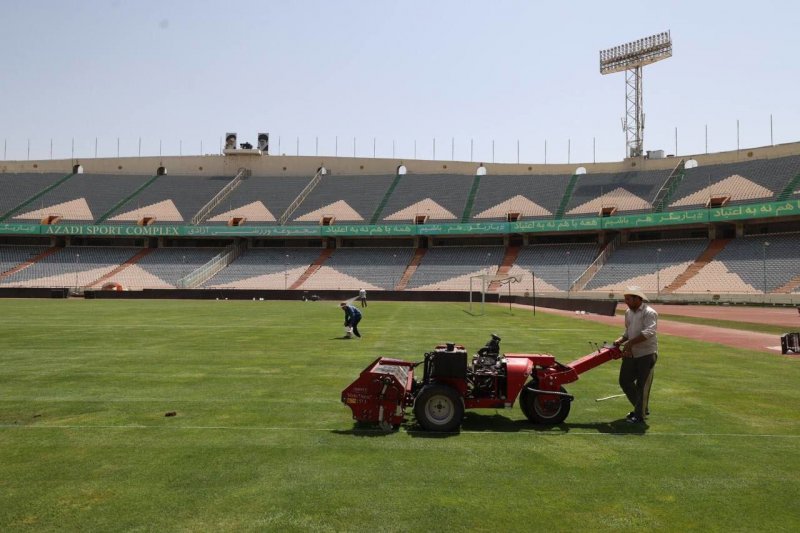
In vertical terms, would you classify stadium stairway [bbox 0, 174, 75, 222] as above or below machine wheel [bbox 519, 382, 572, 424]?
above

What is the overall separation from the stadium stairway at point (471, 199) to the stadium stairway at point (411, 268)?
631 centimetres

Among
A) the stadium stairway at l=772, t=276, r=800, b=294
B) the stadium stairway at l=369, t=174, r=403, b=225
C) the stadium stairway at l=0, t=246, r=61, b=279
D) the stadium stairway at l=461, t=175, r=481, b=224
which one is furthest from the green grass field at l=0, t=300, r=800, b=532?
the stadium stairway at l=0, t=246, r=61, b=279

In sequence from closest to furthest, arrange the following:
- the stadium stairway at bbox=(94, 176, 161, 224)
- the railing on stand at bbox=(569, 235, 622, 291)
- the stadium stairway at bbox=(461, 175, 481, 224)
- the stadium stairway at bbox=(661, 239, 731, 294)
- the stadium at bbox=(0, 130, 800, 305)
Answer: the stadium stairway at bbox=(661, 239, 731, 294) < the stadium at bbox=(0, 130, 800, 305) < the railing on stand at bbox=(569, 235, 622, 291) < the stadium stairway at bbox=(461, 175, 481, 224) < the stadium stairway at bbox=(94, 176, 161, 224)

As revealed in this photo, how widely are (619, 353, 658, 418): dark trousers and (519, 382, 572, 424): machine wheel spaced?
3.44ft

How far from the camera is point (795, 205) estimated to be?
49469mm

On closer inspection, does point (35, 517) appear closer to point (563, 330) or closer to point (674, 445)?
point (674, 445)

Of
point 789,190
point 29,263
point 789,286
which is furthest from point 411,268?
point 29,263

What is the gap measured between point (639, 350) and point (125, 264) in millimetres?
70285

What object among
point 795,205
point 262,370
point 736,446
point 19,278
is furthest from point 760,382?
point 19,278

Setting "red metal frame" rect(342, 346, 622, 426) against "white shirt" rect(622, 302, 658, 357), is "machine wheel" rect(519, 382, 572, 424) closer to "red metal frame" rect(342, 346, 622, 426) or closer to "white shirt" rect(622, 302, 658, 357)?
"red metal frame" rect(342, 346, 622, 426)

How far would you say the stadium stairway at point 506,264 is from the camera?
196ft

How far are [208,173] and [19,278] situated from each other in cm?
2866

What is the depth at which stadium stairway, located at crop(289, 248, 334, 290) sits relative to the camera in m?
62.9

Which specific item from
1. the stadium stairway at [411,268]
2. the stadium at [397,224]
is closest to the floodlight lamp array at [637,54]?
the stadium at [397,224]
